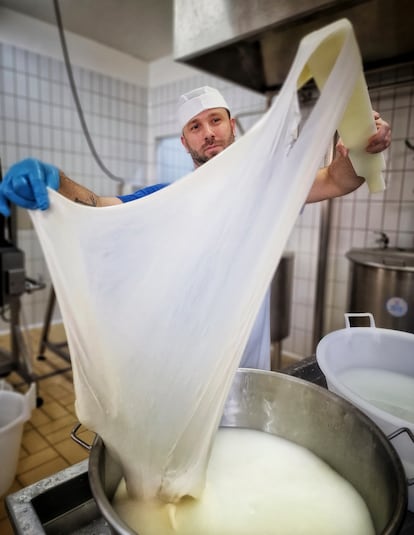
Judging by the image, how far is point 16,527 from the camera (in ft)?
1.26

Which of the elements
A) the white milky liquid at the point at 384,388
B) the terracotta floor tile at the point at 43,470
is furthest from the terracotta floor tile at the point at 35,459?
the white milky liquid at the point at 384,388

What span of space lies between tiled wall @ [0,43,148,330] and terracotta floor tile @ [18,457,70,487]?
1350 millimetres

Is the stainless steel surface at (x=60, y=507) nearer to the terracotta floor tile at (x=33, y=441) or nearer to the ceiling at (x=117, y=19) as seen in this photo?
the terracotta floor tile at (x=33, y=441)

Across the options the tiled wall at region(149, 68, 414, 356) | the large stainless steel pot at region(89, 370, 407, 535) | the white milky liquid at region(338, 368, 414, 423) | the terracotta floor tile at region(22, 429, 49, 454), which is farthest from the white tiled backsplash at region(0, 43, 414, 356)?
the large stainless steel pot at region(89, 370, 407, 535)

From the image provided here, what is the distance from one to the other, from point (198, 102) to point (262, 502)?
0.65 metres

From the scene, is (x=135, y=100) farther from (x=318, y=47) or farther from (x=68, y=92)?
(x=318, y=47)

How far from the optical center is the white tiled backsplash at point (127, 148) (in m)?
1.97

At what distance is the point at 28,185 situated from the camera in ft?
1.33

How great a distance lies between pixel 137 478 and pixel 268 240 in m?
0.30

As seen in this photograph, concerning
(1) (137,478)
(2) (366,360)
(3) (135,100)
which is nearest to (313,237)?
(2) (366,360)

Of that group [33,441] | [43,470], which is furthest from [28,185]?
[33,441]

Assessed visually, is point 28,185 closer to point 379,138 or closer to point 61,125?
point 379,138

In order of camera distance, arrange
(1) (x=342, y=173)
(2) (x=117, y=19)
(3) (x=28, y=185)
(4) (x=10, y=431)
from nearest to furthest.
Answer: (3) (x=28, y=185)
(1) (x=342, y=173)
(4) (x=10, y=431)
(2) (x=117, y=19)

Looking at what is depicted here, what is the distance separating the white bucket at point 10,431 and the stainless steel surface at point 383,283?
1.25 meters
